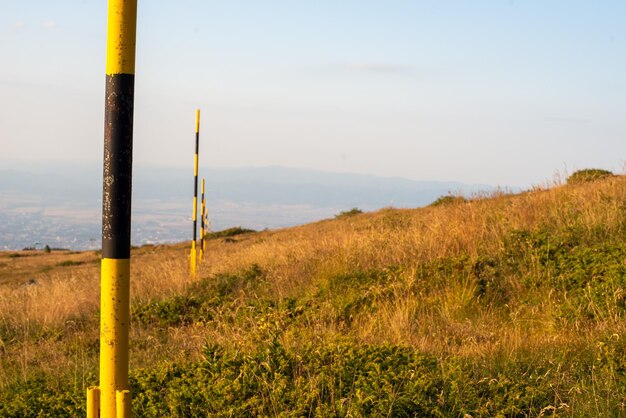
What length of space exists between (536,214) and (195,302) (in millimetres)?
5204

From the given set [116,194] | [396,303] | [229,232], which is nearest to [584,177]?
[396,303]

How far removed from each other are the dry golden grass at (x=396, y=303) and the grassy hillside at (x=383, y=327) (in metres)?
0.03

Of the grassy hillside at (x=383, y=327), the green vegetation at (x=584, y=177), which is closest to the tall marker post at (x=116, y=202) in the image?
the grassy hillside at (x=383, y=327)

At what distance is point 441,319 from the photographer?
24.0ft

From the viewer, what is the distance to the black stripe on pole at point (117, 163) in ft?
10.2

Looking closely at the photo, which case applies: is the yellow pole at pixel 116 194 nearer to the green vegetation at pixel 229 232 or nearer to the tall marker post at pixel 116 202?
the tall marker post at pixel 116 202

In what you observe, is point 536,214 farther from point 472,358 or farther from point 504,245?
point 472,358

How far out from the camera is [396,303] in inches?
296

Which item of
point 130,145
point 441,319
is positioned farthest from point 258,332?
point 130,145

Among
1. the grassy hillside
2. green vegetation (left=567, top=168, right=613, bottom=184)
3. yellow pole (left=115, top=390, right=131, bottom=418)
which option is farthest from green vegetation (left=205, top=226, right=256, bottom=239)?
yellow pole (left=115, top=390, right=131, bottom=418)

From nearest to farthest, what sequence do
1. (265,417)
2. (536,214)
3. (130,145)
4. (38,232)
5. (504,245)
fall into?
(130,145), (265,417), (504,245), (536,214), (38,232)

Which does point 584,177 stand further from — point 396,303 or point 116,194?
point 116,194

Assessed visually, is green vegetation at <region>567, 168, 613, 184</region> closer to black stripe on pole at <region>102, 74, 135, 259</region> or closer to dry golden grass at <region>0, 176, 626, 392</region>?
dry golden grass at <region>0, 176, 626, 392</region>

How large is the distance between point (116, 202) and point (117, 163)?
17cm
